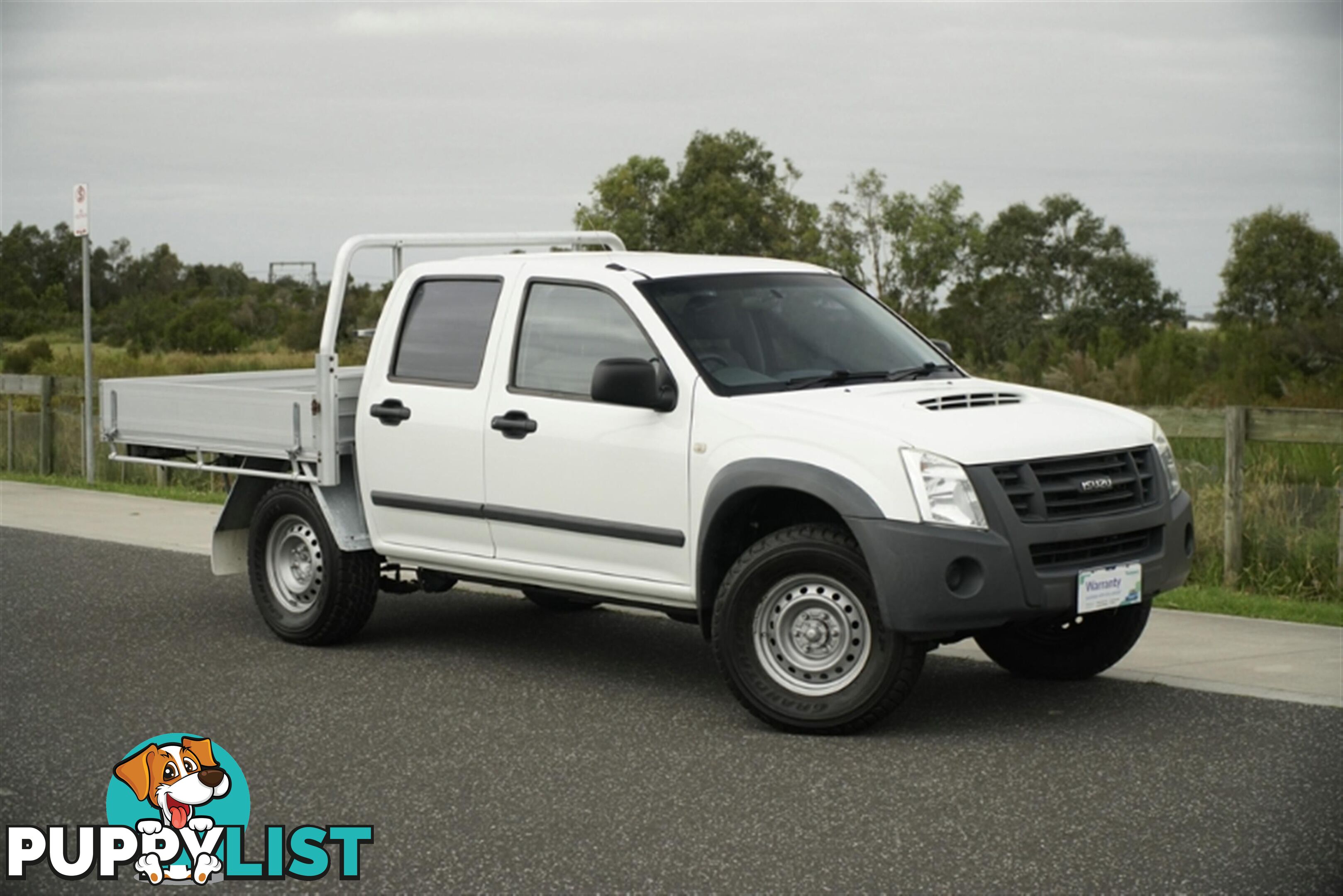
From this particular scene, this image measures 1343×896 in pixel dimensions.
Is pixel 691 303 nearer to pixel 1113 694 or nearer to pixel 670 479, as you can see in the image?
pixel 670 479

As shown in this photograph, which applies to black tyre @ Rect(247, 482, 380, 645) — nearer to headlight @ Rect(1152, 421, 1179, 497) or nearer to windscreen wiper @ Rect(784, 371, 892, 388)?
windscreen wiper @ Rect(784, 371, 892, 388)

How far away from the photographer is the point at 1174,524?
26.4ft

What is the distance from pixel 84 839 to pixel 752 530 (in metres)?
3.26

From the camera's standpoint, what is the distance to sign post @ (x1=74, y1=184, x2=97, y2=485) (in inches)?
723

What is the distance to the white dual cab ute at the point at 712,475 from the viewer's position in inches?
294

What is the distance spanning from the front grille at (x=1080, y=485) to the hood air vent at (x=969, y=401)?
50 centimetres

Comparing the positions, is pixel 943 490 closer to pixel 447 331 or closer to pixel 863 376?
pixel 863 376

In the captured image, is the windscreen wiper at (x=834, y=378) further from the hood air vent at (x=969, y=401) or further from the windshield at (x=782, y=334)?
the hood air vent at (x=969, y=401)

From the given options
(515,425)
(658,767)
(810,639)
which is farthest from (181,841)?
(515,425)

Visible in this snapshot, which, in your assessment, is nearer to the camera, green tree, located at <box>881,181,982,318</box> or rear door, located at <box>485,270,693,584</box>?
rear door, located at <box>485,270,693,584</box>

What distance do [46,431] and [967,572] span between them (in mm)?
15633

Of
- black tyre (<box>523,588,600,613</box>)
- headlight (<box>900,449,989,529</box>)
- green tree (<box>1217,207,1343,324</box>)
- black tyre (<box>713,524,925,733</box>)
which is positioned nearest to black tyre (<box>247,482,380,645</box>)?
black tyre (<box>523,588,600,613</box>)

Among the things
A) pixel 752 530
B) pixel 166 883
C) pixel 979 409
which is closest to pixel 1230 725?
pixel 979 409

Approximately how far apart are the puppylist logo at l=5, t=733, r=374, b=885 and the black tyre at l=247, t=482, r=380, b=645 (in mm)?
2643
